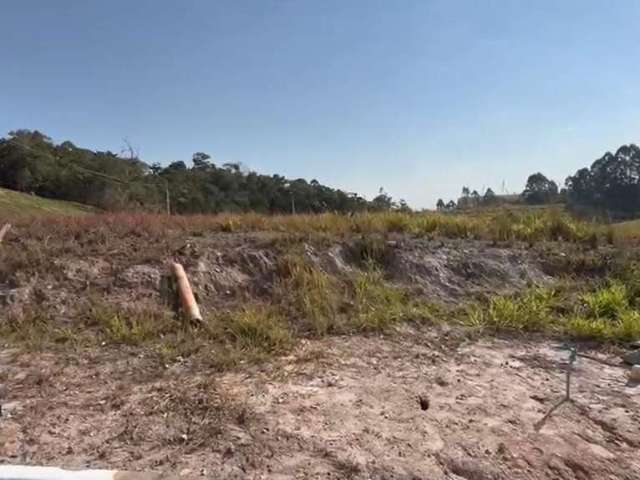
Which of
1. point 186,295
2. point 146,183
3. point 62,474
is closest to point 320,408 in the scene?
point 62,474

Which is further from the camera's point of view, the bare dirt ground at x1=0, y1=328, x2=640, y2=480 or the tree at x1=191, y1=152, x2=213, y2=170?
the tree at x1=191, y1=152, x2=213, y2=170

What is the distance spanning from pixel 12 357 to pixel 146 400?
1.85m

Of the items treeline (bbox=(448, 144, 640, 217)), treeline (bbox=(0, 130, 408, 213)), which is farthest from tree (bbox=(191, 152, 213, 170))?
treeline (bbox=(448, 144, 640, 217))

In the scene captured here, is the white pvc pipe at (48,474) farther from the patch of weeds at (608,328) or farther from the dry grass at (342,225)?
the dry grass at (342,225)

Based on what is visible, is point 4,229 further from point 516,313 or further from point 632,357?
point 632,357

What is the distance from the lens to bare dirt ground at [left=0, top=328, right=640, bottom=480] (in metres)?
2.88

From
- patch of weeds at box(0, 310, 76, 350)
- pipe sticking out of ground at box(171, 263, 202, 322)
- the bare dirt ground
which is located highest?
pipe sticking out of ground at box(171, 263, 202, 322)

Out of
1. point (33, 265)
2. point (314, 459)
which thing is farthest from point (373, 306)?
point (33, 265)

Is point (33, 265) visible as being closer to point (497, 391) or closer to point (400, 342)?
point (400, 342)

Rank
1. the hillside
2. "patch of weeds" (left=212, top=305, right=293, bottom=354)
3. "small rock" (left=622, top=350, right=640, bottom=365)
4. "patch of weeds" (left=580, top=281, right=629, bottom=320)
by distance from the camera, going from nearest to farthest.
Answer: "small rock" (left=622, top=350, right=640, bottom=365), "patch of weeds" (left=212, top=305, right=293, bottom=354), "patch of weeds" (left=580, top=281, right=629, bottom=320), the hillside

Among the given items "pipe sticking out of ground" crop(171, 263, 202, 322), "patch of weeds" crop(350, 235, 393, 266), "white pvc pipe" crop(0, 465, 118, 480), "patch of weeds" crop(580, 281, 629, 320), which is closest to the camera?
"white pvc pipe" crop(0, 465, 118, 480)

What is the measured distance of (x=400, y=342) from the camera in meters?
5.16

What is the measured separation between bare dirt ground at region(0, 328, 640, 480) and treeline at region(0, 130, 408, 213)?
19.9 ft

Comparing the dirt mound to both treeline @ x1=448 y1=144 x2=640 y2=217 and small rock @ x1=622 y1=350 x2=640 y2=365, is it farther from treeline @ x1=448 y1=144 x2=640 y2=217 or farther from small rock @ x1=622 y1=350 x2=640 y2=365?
treeline @ x1=448 y1=144 x2=640 y2=217
